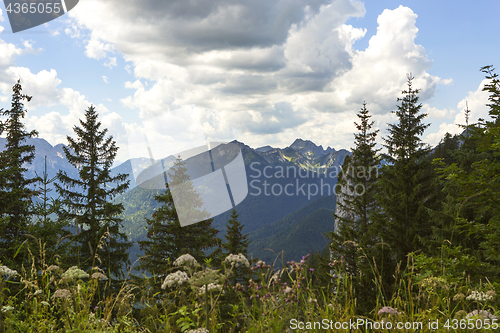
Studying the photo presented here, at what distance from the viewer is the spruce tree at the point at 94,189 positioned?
1967 centimetres

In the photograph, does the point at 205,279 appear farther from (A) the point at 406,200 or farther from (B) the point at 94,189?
(B) the point at 94,189

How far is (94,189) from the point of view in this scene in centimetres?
2055

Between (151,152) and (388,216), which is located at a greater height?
(151,152)

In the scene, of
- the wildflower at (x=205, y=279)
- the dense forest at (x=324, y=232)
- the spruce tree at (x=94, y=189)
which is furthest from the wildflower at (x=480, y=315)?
the spruce tree at (x=94, y=189)

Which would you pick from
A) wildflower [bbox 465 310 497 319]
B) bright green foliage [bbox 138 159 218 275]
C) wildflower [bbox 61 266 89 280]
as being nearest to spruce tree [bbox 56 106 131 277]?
bright green foliage [bbox 138 159 218 275]

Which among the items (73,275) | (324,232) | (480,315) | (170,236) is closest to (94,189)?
(170,236)

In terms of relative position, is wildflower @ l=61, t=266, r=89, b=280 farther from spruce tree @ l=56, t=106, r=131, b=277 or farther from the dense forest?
spruce tree @ l=56, t=106, r=131, b=277

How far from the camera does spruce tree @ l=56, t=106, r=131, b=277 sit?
1967 cm

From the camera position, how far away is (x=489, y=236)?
27.1 feet

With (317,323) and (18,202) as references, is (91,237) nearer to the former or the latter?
(18,202)

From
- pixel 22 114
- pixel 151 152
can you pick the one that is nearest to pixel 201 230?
pixel 151 152

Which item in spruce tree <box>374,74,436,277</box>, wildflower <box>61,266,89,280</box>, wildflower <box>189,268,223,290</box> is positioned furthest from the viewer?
spruce tree <box>374,74,436,277</box>

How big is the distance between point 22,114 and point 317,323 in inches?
987

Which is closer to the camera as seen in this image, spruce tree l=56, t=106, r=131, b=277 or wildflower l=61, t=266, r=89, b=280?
wildflower l=61, t=266, r=89, b=280
